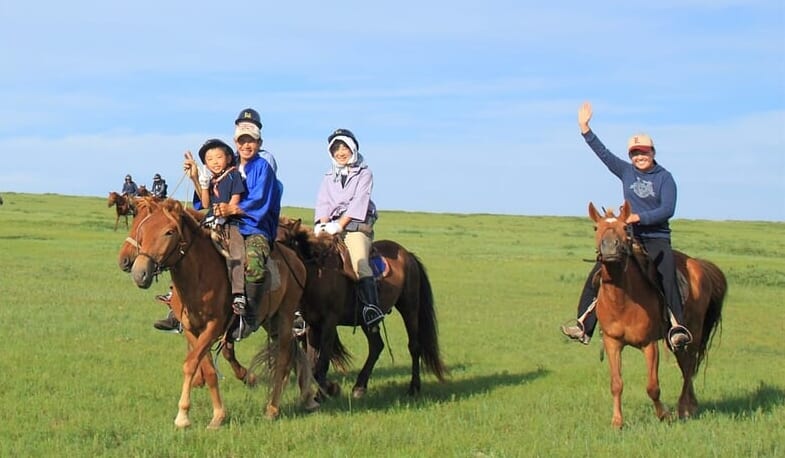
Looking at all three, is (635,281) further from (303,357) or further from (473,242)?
(473,242)

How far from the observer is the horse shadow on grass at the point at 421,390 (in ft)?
33.0

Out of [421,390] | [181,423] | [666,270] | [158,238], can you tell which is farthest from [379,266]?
[158,238]

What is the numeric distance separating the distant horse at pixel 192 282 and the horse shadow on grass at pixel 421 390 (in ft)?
3.89

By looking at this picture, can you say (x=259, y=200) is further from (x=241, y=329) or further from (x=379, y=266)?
(x=379, y=266)

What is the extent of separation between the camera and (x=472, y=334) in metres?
16.2

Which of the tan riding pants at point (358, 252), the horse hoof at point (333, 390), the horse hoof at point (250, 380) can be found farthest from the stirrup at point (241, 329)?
the tan riding pants at point (358, 252)

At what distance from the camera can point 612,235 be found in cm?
823

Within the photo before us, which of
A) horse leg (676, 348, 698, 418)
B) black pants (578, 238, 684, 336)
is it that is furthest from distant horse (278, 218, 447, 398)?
horse leg (676, 348, 698, 418)

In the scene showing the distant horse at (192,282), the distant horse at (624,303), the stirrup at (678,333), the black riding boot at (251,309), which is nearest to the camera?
the distant horse at (192,282)

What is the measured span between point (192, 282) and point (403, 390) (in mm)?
3743

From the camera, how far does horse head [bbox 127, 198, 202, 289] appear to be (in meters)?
7.62

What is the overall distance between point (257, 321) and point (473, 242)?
36105mm

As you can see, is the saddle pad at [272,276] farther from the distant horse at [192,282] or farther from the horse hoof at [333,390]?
the horse hoof at [333,390]

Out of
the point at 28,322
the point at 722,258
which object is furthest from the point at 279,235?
the point at 722,258
